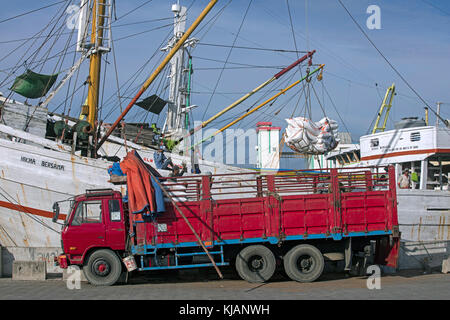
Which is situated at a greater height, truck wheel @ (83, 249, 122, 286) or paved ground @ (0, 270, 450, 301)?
truck wheel @ (83, 249, 122, 286)

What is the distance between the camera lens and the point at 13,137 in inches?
656

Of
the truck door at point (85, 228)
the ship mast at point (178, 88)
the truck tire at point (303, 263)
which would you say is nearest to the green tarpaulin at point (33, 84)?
the truck door at point (85, 228)

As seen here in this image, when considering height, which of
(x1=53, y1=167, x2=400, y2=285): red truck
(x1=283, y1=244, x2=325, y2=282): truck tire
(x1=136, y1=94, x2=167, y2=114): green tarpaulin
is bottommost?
(x1=283, y1=244, x2=325, y2=282): truck tire

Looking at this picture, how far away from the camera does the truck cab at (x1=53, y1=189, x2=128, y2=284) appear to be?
11.4m

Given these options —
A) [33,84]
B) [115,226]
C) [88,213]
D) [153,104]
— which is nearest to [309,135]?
[115,226]

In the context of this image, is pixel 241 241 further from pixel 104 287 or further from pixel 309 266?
pixel 104 287

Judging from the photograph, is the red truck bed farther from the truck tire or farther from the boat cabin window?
the boat cabin window

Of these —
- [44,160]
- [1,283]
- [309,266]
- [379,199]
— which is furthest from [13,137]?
[379,199]

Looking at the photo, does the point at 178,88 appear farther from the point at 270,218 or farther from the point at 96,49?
the point at 270,218

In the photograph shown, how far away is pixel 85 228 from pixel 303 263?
540 centimetres

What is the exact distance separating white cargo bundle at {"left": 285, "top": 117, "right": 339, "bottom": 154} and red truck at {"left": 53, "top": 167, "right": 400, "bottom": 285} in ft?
15.8

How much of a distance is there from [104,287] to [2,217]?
5729 mm

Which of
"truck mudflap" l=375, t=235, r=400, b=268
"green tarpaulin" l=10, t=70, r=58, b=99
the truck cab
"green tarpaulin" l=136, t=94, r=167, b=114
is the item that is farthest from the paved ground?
"green tarpaulin" l=136, t=94, r=167, b=114
